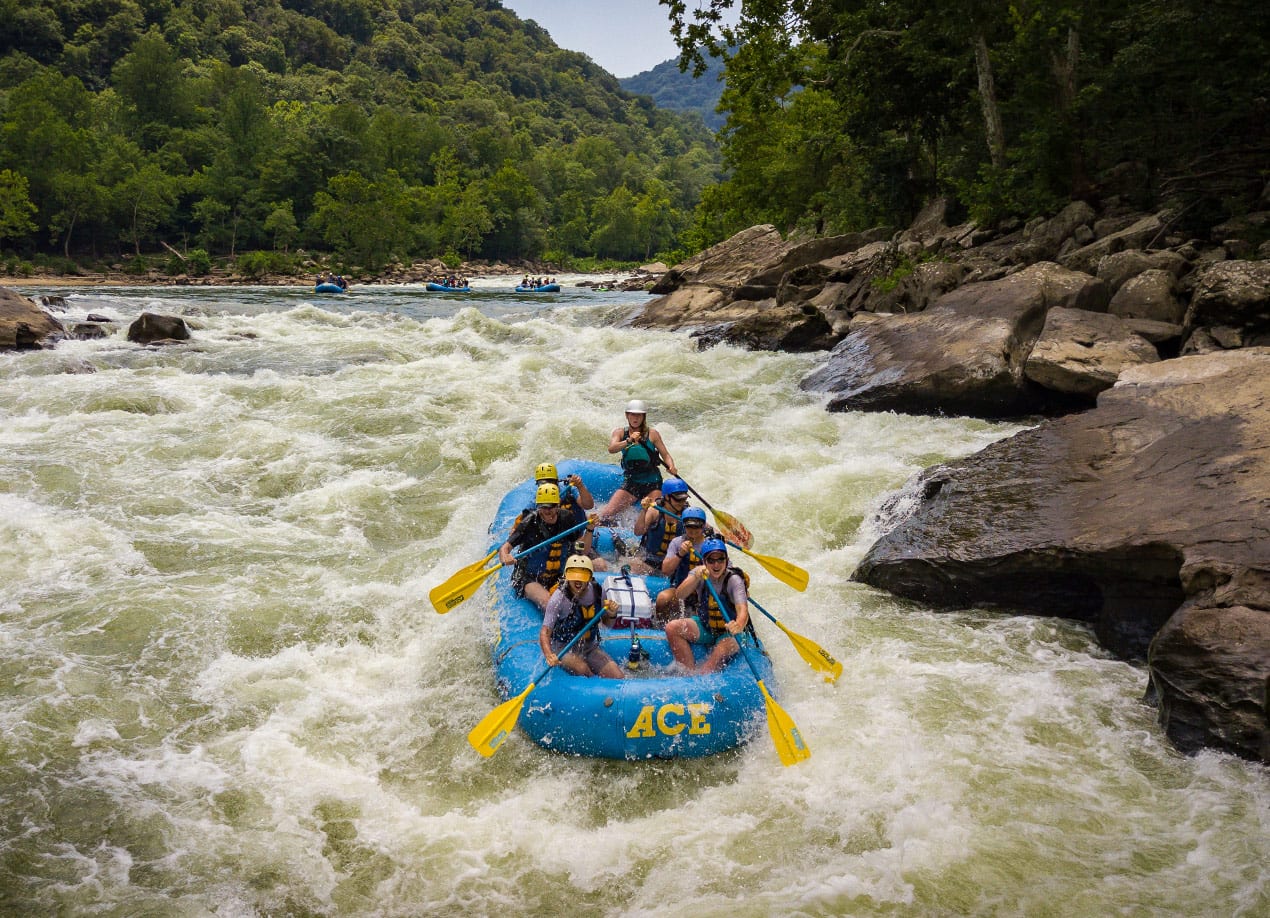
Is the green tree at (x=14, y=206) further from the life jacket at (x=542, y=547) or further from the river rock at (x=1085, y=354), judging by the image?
the river rock at (x=1085, y=354)

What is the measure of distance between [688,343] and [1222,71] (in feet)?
31.1

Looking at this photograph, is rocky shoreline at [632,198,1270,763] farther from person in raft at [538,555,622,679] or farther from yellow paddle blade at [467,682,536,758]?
yellow paddle blade at [467,682,536,758]

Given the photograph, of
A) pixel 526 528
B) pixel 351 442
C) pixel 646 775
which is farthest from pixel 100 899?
pixel 351 442

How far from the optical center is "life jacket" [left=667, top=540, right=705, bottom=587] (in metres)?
5.51

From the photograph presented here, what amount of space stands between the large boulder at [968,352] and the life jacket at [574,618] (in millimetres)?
6133

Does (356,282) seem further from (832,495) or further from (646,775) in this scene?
(646,775)

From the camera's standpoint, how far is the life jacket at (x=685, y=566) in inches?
217

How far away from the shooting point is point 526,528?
5.78 metres

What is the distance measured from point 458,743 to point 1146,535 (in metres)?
→ 4.30

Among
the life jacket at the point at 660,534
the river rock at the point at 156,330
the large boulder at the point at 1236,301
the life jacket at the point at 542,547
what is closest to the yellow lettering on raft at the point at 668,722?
the life jacket at the point at 542,547

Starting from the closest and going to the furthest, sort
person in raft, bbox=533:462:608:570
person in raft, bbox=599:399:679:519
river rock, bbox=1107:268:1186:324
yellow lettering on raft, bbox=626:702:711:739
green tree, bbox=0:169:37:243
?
yellow lettering on raft, bbox=626:702:711:739 → person in raft, bbox=533:462:608:570 → person in raft, bbox=599:399:679:519 → river rock, bbox=1107:268:1186:324 → green tree, bbox=0:169:37:243

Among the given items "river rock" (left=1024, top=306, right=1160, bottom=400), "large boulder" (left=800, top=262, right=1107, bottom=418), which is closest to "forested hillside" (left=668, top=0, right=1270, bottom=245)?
"large boulder" (left=800, top=262, right=1107, bottom=418)

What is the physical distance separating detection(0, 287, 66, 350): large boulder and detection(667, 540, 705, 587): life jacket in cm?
1445

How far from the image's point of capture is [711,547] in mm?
5086
